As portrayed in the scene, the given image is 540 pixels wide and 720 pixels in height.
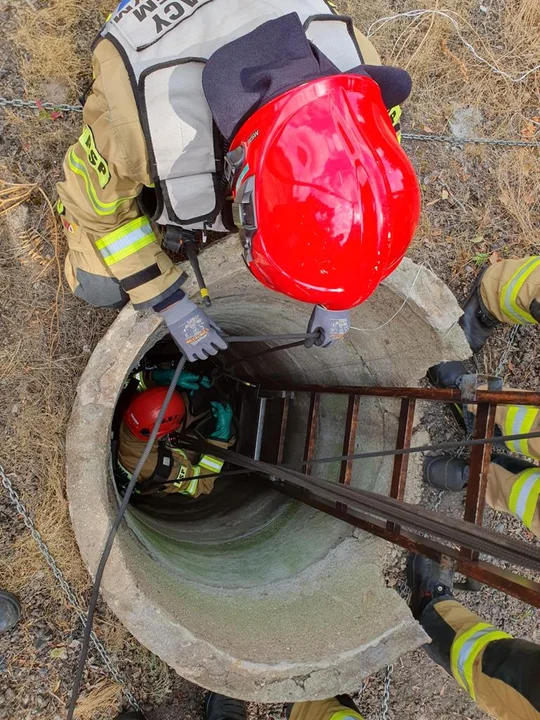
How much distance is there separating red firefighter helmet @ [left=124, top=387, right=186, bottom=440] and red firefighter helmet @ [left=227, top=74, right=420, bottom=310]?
2.50 metres

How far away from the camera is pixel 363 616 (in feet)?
10.2

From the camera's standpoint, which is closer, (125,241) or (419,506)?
(125,241)

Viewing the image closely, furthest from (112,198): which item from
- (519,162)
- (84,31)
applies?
(519,162)

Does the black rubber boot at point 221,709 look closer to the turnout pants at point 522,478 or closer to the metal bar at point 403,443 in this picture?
the metal bar at point 403,443

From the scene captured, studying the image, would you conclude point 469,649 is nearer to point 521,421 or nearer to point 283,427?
point 521,421

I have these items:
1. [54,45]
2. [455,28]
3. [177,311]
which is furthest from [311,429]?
[455,28]

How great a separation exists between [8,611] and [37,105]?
2.53 m

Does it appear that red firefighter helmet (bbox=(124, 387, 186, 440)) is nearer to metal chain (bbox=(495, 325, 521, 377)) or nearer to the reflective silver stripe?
the reflective silver stripe

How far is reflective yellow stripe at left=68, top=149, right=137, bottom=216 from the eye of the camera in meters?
2.29

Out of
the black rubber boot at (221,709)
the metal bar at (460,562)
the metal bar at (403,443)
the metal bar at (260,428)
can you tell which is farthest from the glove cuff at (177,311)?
the black rubber boot at (221,709)

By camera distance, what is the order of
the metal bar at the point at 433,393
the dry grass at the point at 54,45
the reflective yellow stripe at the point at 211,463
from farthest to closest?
the reflective yellow stripe at the point at 211,463
the dry grass at the point at 54,45
the metal bar at the point at 433,393

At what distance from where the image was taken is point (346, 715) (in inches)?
143

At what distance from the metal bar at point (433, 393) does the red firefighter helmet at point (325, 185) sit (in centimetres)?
94

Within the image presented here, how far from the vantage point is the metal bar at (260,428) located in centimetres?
459
